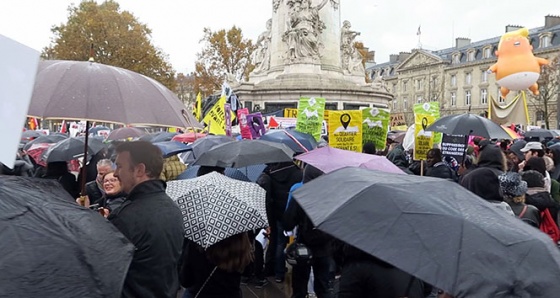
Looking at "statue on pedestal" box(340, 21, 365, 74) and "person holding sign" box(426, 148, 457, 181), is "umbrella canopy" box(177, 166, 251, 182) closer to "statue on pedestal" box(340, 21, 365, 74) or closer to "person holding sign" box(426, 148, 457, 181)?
"person holding sign" box(426, 148, 457, 181)

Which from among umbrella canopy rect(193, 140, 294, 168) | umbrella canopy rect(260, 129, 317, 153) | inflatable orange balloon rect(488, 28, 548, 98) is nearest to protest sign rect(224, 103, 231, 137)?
umbrella canopy rect(260, 129, 317, 153)

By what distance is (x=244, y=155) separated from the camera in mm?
5840

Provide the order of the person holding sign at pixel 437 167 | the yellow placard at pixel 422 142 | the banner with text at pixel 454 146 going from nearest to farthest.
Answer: the person holding sign at pixel 437 167, the banner with text at pixel 454 146, the yellow placard at pixel 422 142

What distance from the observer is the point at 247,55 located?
5881 centimetres

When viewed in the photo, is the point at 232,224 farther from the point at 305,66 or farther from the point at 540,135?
the point at 305,66

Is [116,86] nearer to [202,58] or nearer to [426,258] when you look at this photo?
[426,258]

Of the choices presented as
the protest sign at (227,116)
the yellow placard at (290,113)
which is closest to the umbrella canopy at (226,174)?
the protest sign at (227,116)

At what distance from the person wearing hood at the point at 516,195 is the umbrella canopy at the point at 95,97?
2.80m

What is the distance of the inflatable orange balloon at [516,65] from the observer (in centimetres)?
1274

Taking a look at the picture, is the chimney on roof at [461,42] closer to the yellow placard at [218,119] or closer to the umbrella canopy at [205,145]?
the yellow placard at [218,119]

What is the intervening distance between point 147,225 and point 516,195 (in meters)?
3.24

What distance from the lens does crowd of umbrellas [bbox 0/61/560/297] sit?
70.2 inches

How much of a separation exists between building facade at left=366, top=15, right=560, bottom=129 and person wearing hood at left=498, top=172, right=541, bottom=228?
2411 inches

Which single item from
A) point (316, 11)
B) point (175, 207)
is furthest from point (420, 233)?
point (316, 11)
